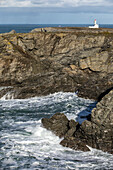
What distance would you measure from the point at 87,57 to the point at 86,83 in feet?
17.5

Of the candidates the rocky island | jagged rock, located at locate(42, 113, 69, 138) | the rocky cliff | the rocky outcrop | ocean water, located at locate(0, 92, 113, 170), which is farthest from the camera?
the rocky cliff

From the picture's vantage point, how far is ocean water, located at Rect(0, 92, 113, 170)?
1983cm

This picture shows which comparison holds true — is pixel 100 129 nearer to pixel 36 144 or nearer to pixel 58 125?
pixel 58 125

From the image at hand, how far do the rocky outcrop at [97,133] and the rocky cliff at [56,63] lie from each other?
15.7 meters

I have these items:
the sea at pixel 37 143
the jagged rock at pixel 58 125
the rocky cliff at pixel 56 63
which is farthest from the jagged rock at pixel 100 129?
the rocky cliff at pixel 56 63

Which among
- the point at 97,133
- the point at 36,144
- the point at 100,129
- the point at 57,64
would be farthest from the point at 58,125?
the point at 57,64

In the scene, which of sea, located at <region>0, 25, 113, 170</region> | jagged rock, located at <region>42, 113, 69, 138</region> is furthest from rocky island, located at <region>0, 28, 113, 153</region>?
jagged rock, located at <region>42, 113, 69, 138</region>

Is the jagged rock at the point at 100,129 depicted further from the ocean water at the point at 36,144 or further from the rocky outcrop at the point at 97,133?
the ocean water at the point at 36,144

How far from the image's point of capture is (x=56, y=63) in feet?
155

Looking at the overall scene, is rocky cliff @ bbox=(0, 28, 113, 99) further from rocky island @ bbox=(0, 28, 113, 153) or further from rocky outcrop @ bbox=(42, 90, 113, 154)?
rocky outcrop @ bbox=(42, 90, 113, 154)

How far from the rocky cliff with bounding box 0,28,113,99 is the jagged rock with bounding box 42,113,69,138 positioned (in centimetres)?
1290

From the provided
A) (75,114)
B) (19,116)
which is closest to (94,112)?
(75,114)

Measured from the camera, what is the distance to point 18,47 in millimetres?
47219

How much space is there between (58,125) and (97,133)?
17.2ft
